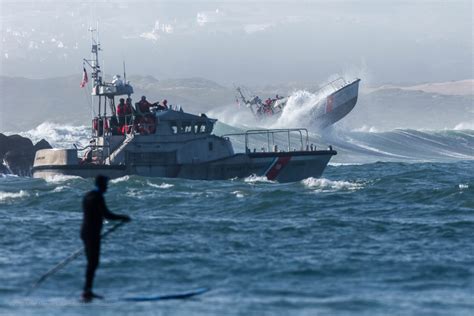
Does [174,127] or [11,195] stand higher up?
[174,127]

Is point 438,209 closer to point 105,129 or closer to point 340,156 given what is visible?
point 105,129

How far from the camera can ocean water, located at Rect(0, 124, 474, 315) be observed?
14.9 metres

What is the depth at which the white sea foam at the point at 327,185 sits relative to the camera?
3275cm

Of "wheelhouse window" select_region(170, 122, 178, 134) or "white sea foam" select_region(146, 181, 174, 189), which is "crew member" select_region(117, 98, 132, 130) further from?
"white sea foam" select_region(146, 181, 174, 189)

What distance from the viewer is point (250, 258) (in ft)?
61.7

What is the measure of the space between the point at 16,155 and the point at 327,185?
1713 centimetres

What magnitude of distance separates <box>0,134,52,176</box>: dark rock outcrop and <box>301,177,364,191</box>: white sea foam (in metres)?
15.1

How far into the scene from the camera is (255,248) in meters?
20.1

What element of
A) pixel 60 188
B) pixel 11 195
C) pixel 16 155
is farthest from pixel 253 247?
pixel 16 155

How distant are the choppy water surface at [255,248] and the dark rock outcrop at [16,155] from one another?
12.1 m

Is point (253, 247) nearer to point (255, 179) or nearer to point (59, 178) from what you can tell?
point (255, 179)

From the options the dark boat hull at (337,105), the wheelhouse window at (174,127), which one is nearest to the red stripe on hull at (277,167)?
the wheelhouse window at (174,127)

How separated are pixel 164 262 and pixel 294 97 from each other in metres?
60.0

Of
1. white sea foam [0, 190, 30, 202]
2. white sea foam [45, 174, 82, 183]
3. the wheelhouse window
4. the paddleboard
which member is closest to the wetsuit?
the paddleboard
